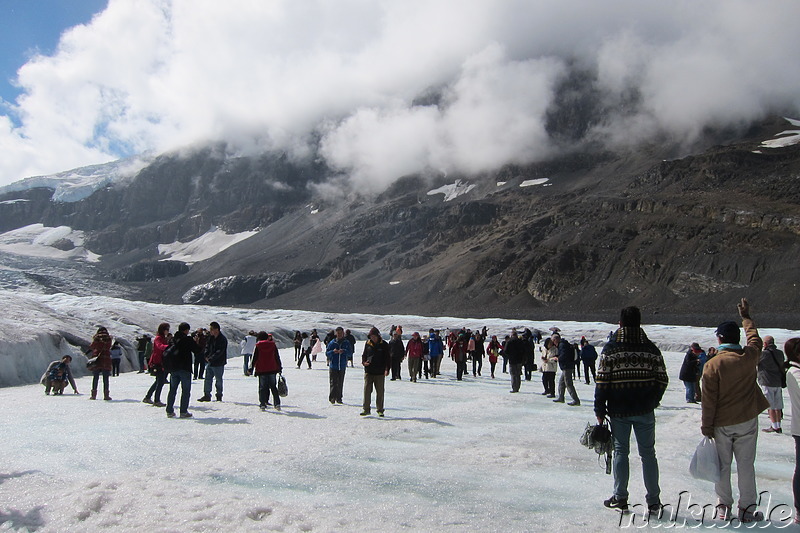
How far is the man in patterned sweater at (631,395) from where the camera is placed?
593cm

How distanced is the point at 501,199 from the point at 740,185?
63.1 meters

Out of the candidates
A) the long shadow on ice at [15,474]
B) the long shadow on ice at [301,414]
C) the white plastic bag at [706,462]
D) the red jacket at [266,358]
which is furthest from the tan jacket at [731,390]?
the red jacket at [266,358]

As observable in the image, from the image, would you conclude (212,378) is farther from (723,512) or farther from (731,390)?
(731,390)

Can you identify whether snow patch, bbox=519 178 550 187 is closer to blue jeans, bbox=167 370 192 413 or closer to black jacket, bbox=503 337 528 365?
black jacket, bbox=503 337 528 365

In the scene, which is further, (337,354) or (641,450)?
(337,354)

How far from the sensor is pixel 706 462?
561 cm

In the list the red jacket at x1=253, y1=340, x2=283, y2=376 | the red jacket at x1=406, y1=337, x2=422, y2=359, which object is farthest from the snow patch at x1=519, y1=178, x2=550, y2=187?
the red jacket at x1=253, y1=340, x2=283, y2=376

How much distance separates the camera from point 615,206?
131m

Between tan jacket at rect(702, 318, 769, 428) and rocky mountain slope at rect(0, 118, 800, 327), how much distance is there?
85.5 meters

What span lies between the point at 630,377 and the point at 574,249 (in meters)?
121

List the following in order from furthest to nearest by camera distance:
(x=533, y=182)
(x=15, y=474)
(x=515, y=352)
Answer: (x=533, y=182) → (x=515, y=352) → (x=15, y=474)

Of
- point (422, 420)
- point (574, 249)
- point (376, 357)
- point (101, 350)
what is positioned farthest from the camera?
point (574, 249)

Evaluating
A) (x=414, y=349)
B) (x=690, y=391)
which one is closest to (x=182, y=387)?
(x=414, y=349)
